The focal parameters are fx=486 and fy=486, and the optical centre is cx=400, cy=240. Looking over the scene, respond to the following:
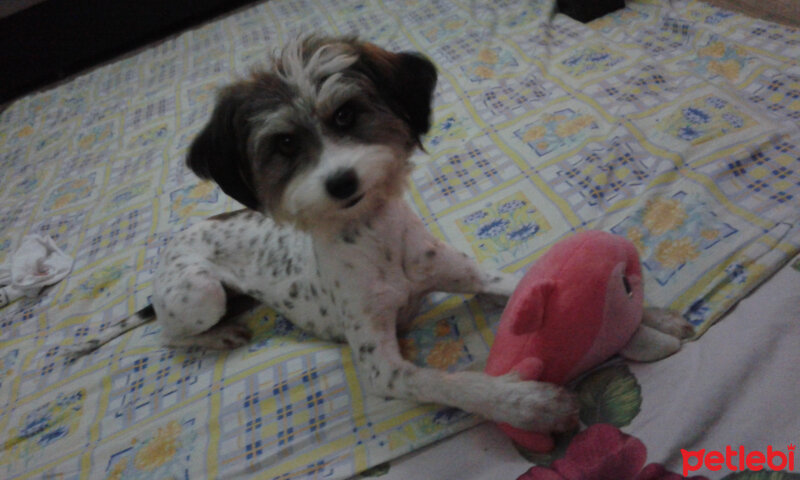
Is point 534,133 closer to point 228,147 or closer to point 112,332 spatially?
point 228,147

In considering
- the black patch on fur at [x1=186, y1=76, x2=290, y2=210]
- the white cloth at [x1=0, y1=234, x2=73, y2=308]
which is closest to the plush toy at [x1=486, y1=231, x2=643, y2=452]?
the black patch on fur at [x1=186, y1=76, x2=290, y2=210]

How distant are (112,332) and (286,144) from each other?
1452 millimetres

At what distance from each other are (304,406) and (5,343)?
1861mm

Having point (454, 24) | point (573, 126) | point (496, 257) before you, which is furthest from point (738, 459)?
point (454, 24)

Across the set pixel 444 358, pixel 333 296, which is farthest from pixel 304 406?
pixel 444 358

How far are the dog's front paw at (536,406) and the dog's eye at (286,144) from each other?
97 cm

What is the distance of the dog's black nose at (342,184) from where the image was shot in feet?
4.77

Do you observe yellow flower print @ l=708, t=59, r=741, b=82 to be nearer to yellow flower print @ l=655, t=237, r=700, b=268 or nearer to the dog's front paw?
yellow flower print @ l=655, t=237, r=700, b=268

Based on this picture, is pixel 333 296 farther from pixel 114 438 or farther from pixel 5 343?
pixel 5 343

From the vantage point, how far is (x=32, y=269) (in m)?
2.79

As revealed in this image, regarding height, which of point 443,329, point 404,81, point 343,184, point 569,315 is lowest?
point 443,329

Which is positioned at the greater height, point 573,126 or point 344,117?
point 344,117

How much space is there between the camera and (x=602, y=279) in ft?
4.33

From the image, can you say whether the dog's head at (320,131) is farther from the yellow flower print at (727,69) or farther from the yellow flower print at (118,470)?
the yellow flower print at (727,69)
